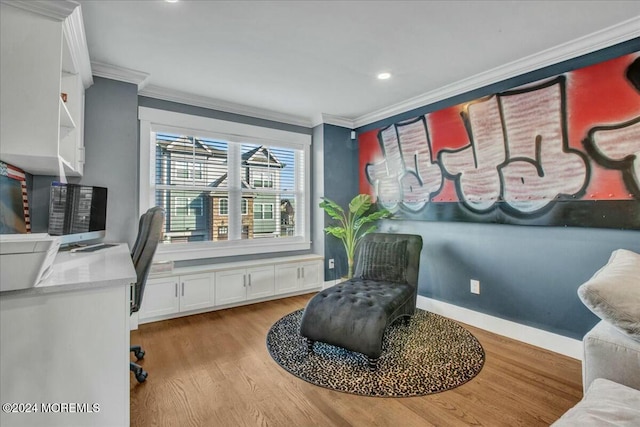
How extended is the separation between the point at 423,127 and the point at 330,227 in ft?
5.53

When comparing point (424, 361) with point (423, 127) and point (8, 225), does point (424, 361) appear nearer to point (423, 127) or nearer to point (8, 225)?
point (423, 127)

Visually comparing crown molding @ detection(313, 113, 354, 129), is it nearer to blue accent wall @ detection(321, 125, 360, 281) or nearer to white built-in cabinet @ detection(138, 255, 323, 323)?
blue accent wall @ detection(321, 125, 360, 281)

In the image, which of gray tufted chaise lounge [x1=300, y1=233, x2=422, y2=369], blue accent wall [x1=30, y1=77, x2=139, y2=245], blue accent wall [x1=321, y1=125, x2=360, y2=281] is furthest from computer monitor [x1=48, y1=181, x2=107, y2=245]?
blue accent wall [x1=321, y1=125, x2=360, y2=281]

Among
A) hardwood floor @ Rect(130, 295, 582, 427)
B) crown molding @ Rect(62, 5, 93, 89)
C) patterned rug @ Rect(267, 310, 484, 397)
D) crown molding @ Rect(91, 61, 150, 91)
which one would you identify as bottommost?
hardwood floor @ Rect(130, 295, 582, 427)

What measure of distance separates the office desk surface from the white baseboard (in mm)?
2939

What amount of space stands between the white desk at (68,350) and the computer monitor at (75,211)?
112 cm

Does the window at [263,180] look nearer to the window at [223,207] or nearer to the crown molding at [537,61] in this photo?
the window at [223,207]

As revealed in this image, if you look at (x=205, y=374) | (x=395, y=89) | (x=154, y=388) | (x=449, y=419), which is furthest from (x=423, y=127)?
(x=154, y=388)

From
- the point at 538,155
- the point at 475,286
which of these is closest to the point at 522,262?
the point at 475,286

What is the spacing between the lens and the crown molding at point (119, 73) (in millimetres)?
2664

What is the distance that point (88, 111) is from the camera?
270 centimetres

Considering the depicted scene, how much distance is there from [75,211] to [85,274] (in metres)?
1.26

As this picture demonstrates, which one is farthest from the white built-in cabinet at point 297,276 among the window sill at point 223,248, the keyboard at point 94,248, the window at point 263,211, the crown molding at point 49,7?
the crown molding at point 49,7

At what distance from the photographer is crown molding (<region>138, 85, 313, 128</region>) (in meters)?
3.20
